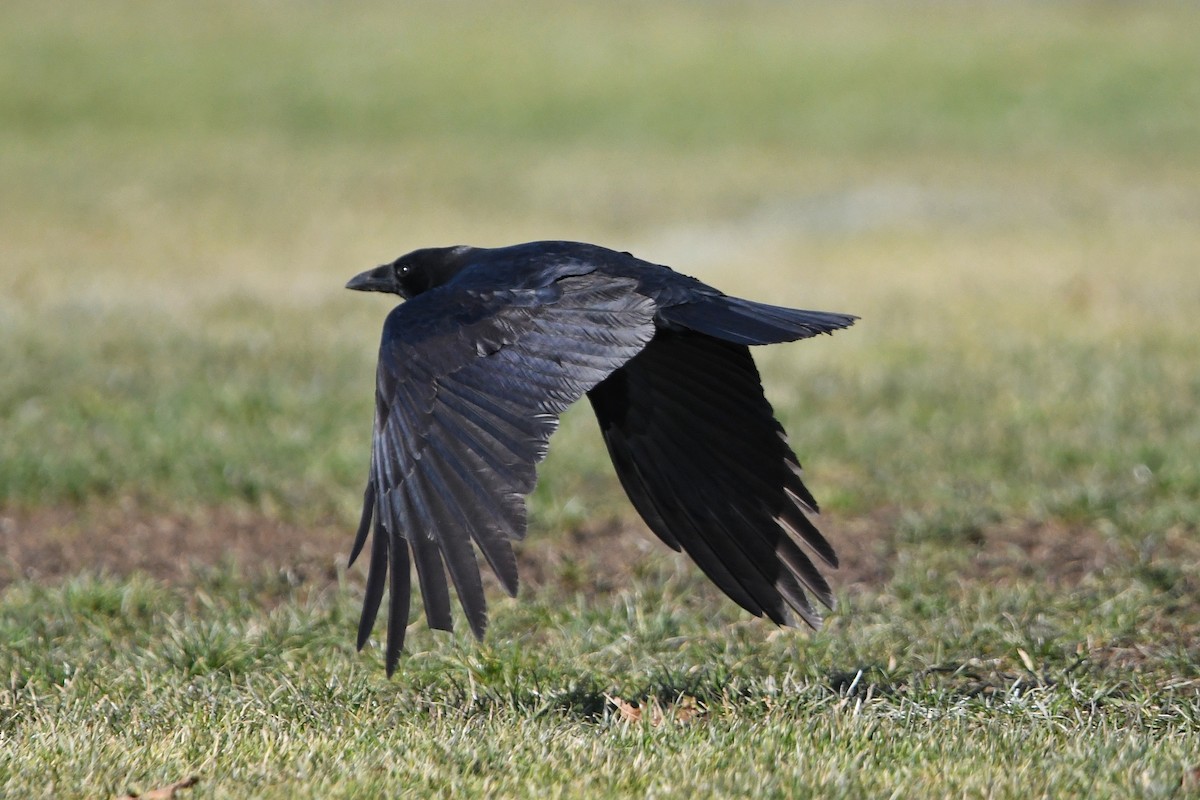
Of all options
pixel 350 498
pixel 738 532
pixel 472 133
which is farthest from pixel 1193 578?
pixel 472 133

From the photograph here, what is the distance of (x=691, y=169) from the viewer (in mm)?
23078

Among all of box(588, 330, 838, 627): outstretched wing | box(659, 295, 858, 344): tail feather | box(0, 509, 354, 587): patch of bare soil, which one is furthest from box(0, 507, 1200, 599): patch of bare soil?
box(659, 295, 858, 344): tail feather

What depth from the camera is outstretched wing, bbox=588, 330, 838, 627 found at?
4109 millimetres

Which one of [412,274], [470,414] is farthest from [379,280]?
[470,414]

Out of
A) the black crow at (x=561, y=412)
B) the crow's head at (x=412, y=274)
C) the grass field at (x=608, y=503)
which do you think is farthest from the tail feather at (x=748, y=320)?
the crow's head at (x=412, y=274)

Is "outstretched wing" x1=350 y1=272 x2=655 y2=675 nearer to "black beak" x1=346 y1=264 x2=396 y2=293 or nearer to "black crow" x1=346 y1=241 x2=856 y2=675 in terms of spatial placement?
"black crow" x1=346 y1=241 x2=856 y2=675

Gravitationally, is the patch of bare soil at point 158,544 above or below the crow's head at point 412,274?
below

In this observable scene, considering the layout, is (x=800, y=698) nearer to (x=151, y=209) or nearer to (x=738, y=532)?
(x=738, y=532)

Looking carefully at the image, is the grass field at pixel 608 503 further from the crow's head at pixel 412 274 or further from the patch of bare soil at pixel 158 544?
the crow's head at pixel 412 274

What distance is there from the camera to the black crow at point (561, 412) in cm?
337

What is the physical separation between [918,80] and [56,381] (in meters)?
24.9

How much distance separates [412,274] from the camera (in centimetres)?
497

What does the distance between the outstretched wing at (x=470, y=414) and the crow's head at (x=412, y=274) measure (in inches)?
33.7

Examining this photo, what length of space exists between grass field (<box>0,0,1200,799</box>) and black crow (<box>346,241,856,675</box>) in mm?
349
